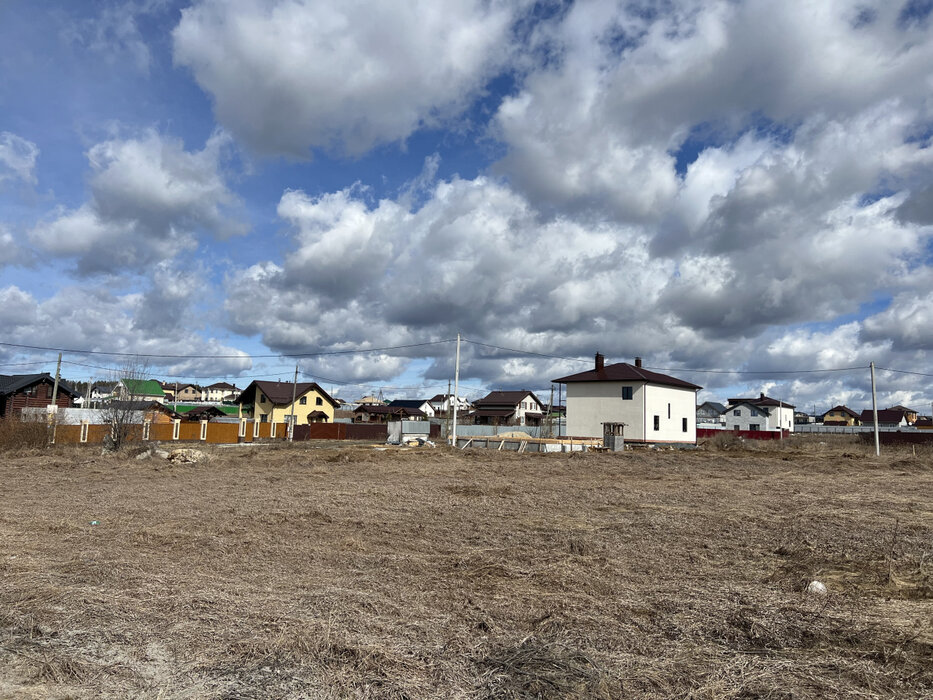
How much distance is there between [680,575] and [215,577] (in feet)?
16.1

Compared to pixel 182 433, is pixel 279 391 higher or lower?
higher

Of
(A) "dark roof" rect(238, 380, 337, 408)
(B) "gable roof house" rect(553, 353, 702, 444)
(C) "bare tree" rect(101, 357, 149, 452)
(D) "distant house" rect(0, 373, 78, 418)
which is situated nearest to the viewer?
(C) "bare tree" rect(101, 357, 149, 452)

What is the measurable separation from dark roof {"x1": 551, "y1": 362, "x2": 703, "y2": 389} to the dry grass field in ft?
97.9

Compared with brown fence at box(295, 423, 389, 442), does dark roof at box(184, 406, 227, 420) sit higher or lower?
higher

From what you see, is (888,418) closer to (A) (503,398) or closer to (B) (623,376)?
(A) (503,398)

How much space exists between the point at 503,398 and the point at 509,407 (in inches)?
108

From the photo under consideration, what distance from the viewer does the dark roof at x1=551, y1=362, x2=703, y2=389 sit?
1692 inches

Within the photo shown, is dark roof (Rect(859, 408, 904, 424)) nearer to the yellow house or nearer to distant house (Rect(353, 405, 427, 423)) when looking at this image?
distant house (Rect(353, 405, 427, 423))

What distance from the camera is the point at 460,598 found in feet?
19.0

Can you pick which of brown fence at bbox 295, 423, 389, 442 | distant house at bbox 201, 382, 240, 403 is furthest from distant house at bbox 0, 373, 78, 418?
distant house at bbox 201, 382, 240, 403

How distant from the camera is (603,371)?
149 feet

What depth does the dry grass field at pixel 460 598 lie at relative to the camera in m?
3.98

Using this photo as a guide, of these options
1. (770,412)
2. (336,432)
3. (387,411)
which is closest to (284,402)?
(336,432)

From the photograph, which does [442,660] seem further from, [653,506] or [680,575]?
[653,506]
